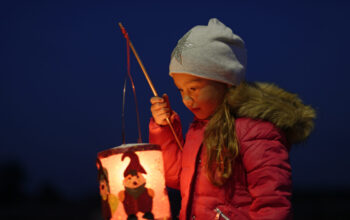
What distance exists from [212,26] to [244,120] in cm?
45

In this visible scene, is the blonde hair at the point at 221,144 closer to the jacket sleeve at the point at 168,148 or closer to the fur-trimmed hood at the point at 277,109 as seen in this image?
the fur-trimmed hood at the point at 277,109

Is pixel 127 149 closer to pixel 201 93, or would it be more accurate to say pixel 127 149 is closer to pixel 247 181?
pixel 201 93

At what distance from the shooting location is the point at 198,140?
5.92 ft

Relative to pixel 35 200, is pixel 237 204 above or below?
above

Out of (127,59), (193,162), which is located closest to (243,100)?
(193,162)

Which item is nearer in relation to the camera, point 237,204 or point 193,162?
point 237,204

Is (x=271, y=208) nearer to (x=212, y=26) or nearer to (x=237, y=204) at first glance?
(x=237, y=204)

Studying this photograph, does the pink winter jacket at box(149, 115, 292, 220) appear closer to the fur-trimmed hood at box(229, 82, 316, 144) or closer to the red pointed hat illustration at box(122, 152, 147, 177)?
the fur-trimmed hood at box(229, 82, 316, 144)

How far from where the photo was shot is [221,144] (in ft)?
5.51

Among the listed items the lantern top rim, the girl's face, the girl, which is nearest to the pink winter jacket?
the girl

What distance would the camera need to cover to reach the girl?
160cm

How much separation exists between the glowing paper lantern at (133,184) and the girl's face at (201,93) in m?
0.26

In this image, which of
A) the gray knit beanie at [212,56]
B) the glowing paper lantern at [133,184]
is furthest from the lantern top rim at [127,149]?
the gray knit beanie at [212,56]

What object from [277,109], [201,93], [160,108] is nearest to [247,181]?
[277,109]
